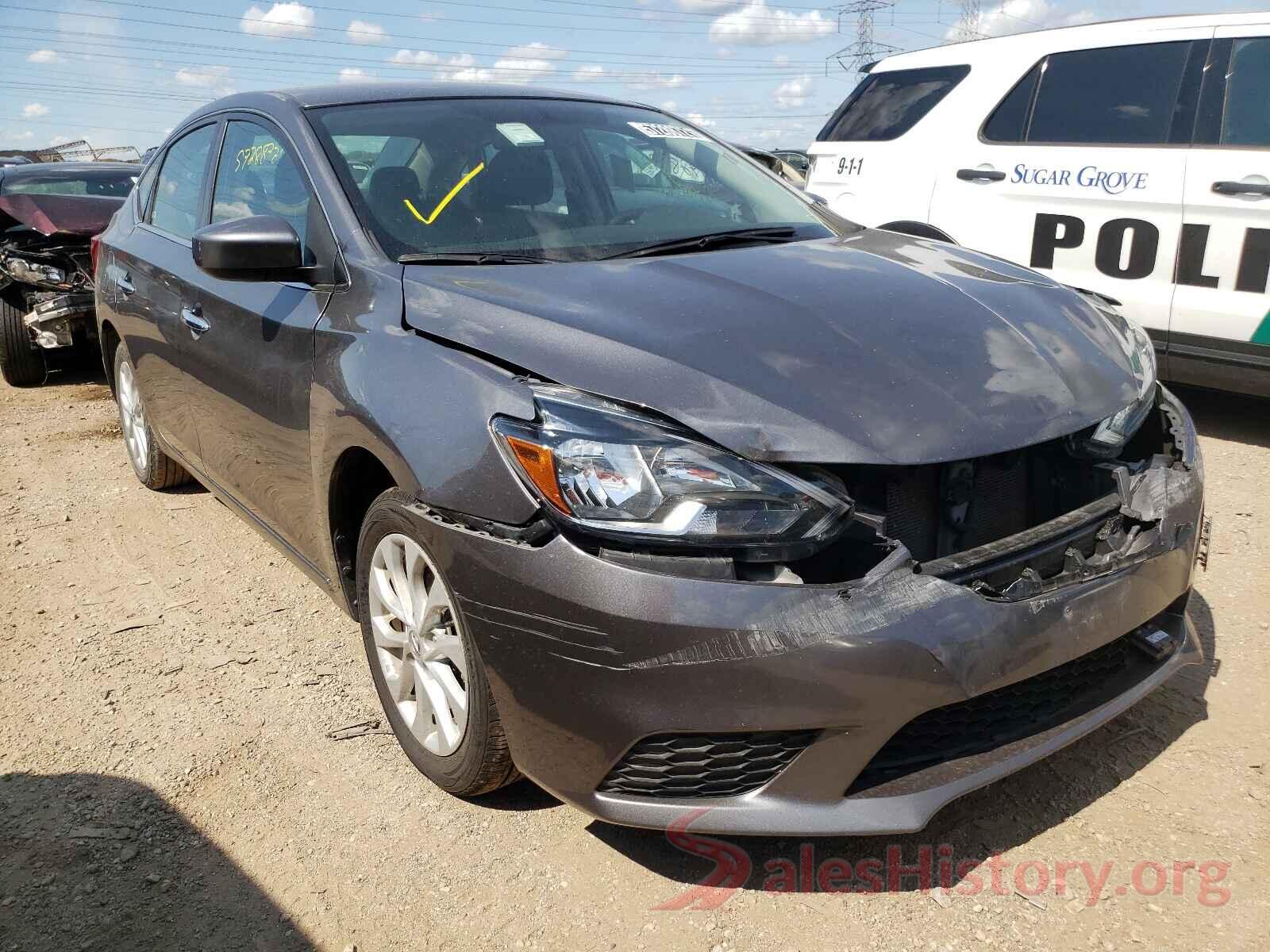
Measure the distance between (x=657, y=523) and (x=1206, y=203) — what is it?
401 centimetres

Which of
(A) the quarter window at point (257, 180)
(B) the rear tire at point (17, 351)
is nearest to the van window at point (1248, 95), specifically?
(A) the quarter window at point (257, 180)

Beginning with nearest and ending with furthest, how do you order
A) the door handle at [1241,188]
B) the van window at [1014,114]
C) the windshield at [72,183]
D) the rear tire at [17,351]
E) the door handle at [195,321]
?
the door handle at [195,321] → the door handle at [1241,188] → the van window at [1014,114] → the rear tire at [17,351] → the windshield at [72,183]

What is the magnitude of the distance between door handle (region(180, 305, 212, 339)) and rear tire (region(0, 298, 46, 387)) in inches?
184

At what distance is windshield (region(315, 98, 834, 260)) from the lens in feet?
8.99

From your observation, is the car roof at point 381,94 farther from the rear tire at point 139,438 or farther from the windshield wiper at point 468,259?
the rear tire at point 139,438

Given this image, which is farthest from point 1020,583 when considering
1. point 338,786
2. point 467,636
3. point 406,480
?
point 338,786

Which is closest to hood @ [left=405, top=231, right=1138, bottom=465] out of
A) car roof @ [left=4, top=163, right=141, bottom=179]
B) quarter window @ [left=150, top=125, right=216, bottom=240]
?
quarter window @ [left=150, top=125, right=216, bottom=240]

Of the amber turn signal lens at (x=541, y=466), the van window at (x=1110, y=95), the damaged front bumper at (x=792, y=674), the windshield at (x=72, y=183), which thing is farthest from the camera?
the windshield at (x=72, y=183)

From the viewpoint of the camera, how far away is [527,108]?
328 cm

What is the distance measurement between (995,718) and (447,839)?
47.7 inches

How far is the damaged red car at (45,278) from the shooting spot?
7.02 m

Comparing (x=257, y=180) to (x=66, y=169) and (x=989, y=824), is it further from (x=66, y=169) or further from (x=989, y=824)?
(x=66, y=169)

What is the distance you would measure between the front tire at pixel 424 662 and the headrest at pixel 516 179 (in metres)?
0.96

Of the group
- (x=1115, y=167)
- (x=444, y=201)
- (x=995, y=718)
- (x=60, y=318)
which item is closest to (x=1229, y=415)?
(x=1115, y=167)
